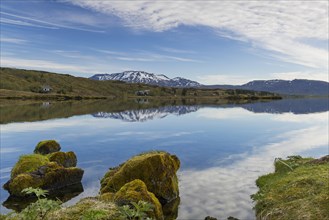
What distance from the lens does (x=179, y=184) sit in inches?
973

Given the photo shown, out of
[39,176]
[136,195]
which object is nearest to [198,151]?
[39,176]

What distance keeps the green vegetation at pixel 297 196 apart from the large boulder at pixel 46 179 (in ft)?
44.3

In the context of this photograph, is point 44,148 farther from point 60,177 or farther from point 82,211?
point 82,211

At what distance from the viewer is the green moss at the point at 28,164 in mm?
25109

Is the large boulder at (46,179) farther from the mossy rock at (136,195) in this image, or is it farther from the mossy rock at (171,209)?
the mossy rock at (136,195)

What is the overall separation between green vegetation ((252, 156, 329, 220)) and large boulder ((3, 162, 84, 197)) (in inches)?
531

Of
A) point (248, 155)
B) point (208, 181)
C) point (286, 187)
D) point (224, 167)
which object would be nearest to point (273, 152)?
point (248, 155)

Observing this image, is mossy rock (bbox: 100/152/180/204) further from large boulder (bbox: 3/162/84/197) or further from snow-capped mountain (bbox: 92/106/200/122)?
snow-capped mountain (bbox: 92/106/200/122)

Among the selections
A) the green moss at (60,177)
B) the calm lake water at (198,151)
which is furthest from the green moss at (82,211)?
the green moss at (60,177)

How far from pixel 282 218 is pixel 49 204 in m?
11.2

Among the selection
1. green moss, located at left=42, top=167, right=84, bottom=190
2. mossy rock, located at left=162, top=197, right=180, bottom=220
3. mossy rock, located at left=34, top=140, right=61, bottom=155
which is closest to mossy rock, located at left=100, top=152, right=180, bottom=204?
mossy rock, located at left=162, top=197, right=180, bottom=220

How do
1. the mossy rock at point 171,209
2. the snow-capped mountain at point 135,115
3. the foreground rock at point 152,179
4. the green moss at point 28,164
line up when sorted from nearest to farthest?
the mossy rock at point 171,209 < the foreground rock at point 152,179 < the green moss at point 28,164 < the snow-capped mountain at point 135,115

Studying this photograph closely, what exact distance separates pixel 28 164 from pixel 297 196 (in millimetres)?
19528

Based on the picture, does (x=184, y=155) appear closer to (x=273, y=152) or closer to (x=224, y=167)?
(x=224, y=167)
